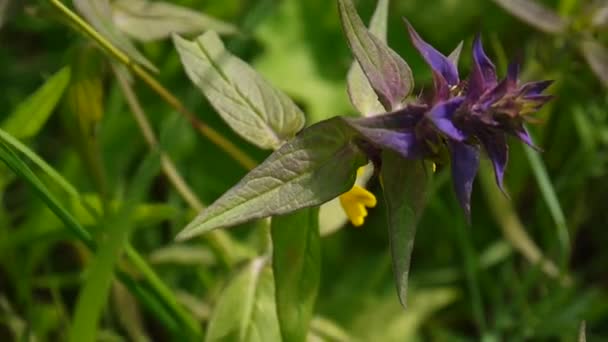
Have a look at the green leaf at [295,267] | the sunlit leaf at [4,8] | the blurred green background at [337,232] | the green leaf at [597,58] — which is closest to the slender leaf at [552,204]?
the blurred green background at [337,232]

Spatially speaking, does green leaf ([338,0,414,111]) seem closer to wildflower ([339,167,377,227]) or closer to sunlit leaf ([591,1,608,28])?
wildflower ([339,167,377,227])

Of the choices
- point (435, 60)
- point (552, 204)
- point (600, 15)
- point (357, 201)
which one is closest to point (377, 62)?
point (435, 60)

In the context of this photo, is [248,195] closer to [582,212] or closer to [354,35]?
[354,35]

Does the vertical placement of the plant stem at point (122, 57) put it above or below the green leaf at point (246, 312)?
above

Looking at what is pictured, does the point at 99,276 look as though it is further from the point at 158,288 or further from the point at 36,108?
the point at 36,108

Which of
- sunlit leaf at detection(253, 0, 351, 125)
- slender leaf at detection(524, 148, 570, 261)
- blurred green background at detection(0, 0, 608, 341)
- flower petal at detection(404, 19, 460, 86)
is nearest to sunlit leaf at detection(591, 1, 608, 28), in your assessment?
blurred green background at detection(0, 0, 608, 341)

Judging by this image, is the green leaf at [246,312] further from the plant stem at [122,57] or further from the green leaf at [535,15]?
the green leaf at [535,15]
